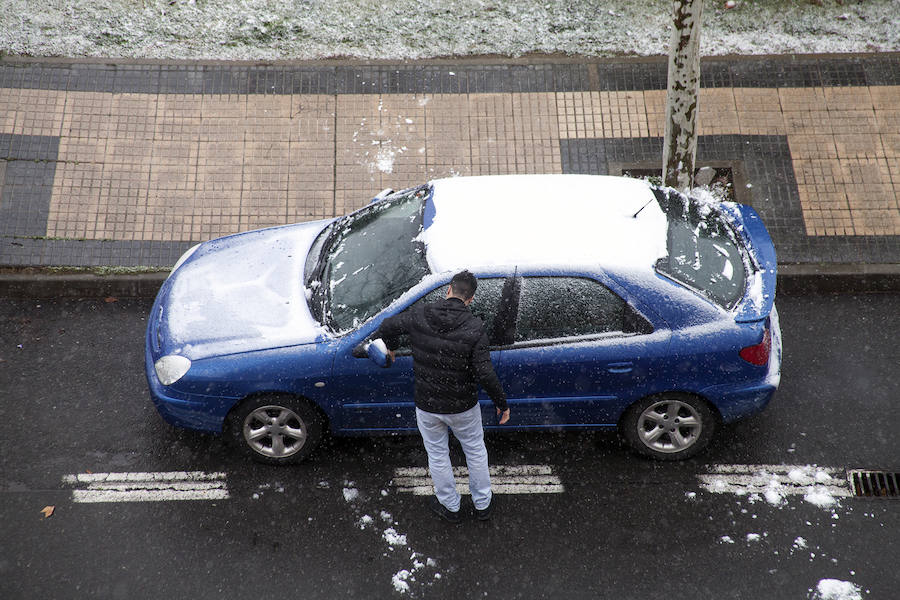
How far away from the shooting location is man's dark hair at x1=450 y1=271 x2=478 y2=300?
4711mm

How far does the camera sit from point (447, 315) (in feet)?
15.3

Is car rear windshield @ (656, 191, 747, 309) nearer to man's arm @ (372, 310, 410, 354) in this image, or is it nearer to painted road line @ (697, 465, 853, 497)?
painted road line @ (697, 465, 853, 497)

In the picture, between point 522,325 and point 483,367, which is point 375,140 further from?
point 483,367

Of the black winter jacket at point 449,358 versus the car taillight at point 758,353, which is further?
the car taillight at point 758,353

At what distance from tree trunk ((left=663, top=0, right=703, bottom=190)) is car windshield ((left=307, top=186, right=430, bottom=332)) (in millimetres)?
2667

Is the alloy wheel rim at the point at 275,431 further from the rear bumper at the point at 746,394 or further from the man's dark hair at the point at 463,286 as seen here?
the rear bumper at the point at 746,394

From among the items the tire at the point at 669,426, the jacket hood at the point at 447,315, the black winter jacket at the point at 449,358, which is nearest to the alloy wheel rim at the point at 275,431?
the black winter jacket at the point at 449,358

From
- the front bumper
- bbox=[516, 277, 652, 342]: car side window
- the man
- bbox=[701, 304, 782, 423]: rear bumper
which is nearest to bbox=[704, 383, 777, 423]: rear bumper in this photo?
bbox=[701, 304, 782, 423]: rear bumper

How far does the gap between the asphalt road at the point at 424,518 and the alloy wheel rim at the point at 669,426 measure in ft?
0.57

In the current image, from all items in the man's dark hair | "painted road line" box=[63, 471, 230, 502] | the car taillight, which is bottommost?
"painted road line" box=[63, 471, 230, 502]

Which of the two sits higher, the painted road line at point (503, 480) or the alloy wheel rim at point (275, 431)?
the alloy wheel rim at point (275, 431)

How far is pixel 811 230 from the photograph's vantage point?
7551 mm

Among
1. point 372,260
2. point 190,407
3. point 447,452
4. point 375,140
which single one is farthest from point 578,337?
point 375,140

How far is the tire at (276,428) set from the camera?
17.4ft
